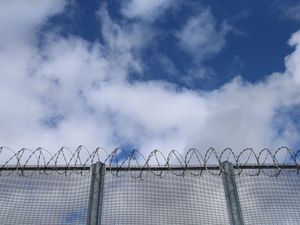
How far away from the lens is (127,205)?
1359cm

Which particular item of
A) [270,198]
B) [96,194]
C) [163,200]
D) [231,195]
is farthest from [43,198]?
[270,198]

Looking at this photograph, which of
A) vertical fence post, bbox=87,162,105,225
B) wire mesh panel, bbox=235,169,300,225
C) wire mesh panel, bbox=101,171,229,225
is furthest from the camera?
wire mesh panel, bbox=235,169,300,225

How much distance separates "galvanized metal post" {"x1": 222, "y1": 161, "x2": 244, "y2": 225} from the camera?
13297 mm

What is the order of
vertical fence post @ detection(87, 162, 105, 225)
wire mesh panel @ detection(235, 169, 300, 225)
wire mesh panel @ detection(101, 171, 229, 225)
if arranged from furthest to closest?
1. wire mesh panel @ detection(235, 169, 300, 225)
2. wire mesh panel @ detection(101, 171, 229, 225)
3. vertical fence post @ detection(87, 162, 105, 225)

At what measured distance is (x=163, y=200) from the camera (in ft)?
45.4

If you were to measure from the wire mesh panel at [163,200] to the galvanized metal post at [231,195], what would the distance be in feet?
0.64

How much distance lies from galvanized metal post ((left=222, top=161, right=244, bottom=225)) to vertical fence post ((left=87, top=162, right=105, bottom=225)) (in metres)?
4.12

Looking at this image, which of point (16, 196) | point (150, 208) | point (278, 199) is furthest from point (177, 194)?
point (16, 196)

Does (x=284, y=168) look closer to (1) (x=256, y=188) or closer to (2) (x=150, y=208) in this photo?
(1) (x=256, y=188)

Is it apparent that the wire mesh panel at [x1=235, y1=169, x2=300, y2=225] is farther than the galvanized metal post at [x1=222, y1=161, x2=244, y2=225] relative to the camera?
Yes

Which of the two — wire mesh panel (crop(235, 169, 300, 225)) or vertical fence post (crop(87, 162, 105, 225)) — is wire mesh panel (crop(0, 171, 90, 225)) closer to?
vertical fence post (crop(87, 162, 105, 225))

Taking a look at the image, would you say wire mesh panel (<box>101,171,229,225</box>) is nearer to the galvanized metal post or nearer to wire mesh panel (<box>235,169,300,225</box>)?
the galvanized metal post

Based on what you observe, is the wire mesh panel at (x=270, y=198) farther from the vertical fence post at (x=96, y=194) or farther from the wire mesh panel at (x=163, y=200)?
the vertical fence post at (x=96, y=194)

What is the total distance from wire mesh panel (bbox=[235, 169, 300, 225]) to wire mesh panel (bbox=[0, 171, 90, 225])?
519 cm
